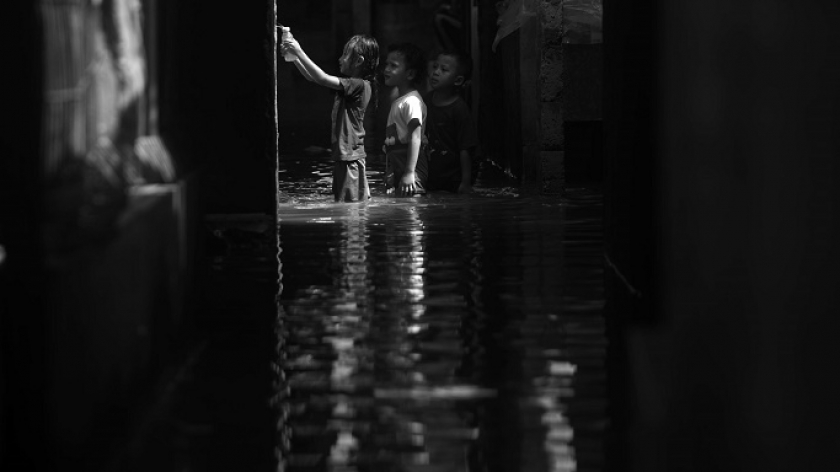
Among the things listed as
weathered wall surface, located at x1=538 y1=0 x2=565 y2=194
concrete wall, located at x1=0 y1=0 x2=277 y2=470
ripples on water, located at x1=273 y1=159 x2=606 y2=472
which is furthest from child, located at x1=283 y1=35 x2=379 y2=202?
concrete wall, located at x1=0 y1=0 x2=277 y2=470

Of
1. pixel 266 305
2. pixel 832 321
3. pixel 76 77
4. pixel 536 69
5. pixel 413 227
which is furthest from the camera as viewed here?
pixel 536 69

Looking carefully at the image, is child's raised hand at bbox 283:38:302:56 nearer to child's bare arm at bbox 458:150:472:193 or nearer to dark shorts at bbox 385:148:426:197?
dark shorts at bbox 385:148:426:197

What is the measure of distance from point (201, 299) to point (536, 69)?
6679 mm

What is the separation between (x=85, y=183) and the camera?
14.1 ft

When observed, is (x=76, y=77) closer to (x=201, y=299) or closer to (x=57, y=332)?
(x=57, y=332)

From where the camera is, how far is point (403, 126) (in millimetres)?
13266

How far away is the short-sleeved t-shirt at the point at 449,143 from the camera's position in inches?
538

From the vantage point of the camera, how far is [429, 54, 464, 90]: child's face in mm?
13812

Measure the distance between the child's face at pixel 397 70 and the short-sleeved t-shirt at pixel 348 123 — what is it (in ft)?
2.45

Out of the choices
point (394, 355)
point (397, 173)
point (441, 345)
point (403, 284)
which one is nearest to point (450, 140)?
point (397, 173)

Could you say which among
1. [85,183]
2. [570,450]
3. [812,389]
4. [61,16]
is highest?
[61,16]

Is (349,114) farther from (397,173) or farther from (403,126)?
(397,173)

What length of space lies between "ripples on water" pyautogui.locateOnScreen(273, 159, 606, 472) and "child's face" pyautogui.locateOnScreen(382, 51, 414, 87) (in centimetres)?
245

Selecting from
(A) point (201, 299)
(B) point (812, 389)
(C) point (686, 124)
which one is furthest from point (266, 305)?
(B) point (812, 389)
